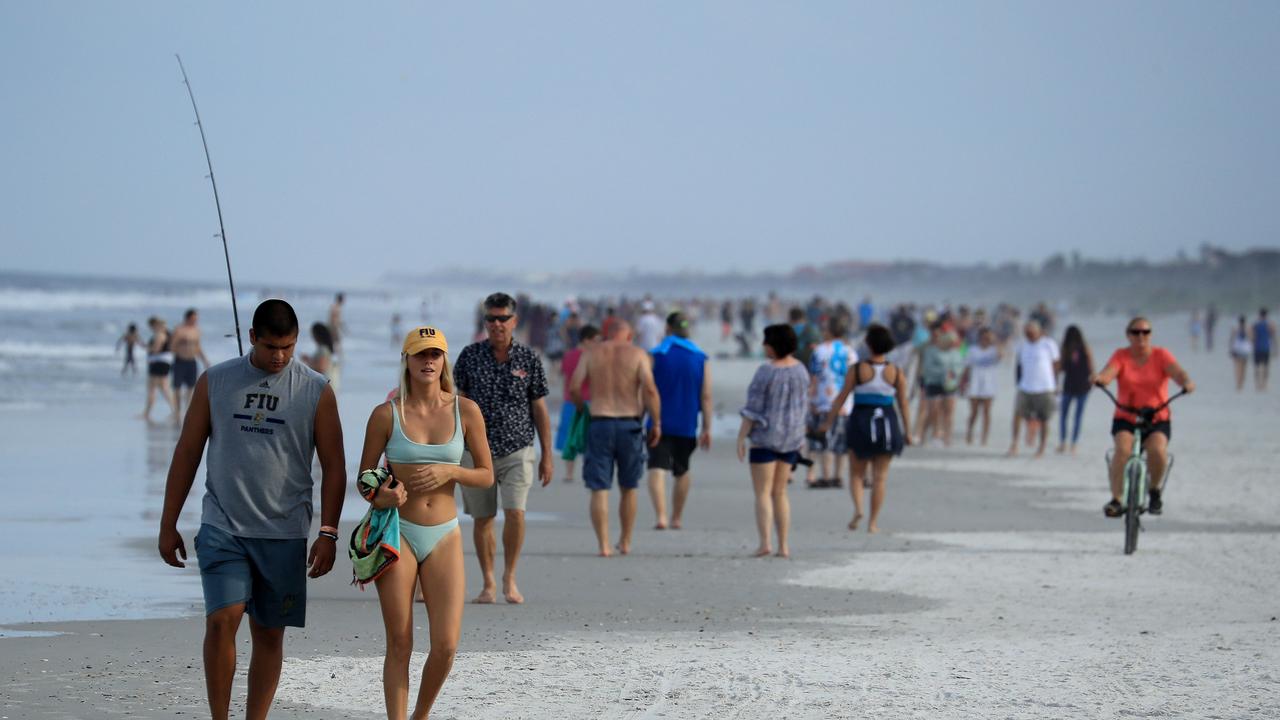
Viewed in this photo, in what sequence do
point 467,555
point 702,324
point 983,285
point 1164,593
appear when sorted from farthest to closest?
point 983,285, point 702,324, point 467,555, point 1164,593

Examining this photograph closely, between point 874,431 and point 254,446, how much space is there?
7477mm

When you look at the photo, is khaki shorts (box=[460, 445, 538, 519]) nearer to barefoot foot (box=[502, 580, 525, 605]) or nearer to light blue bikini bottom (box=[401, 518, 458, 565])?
barefoot foot (box=[502, 580, 525, 605])

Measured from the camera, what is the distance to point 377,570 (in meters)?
5.51

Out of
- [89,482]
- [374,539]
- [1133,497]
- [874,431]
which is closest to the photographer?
[374,539]

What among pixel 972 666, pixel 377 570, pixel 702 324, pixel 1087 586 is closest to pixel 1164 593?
pixel 1087 586

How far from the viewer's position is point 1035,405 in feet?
62.8

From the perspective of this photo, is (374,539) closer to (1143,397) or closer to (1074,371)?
(1143,397)

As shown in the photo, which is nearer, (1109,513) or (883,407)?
(1109,513)

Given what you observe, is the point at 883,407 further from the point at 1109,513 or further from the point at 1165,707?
the point at 1165,707

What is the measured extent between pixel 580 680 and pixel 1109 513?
18.1 ft

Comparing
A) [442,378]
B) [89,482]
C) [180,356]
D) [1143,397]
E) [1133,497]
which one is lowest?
[89,482]

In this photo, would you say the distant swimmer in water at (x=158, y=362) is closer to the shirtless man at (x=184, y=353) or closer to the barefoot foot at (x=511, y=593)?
the shirtless man at (x=184, y=353)

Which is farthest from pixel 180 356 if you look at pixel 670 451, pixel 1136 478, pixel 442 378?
pixel 442 378

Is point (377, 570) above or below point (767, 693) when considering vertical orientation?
above
